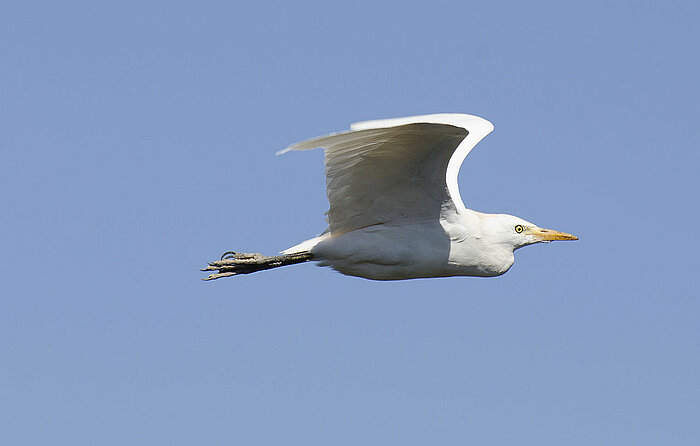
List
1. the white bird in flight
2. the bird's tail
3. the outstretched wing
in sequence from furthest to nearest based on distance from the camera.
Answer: the bird's tail
the white bird in flight
the outstretched wing

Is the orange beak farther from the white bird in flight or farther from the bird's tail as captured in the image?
the bird's tail

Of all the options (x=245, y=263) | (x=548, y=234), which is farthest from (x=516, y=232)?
(x=245, y=263)

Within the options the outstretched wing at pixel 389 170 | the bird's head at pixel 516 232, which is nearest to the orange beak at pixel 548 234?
the bird's head at pixel 516 232

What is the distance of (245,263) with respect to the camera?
46.5ft

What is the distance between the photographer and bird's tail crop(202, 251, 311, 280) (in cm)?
1403

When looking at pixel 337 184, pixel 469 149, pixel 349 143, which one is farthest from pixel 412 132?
pixel 469 149

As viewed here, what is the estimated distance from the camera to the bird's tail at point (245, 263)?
14.0 meters

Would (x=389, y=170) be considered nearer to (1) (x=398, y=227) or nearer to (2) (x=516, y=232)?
(1) (x=398, y=227)

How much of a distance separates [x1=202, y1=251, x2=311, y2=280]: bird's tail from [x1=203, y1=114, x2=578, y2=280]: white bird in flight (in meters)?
0.01

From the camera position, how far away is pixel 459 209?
14031 mm

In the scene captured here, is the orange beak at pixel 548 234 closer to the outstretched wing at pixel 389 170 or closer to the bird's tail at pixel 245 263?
the outstretched wing at pixel 389 170

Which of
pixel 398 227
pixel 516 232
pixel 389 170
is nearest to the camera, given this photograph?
pixel 389 170

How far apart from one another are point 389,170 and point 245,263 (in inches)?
95.7

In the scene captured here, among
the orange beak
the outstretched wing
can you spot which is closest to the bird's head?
the orange beak
